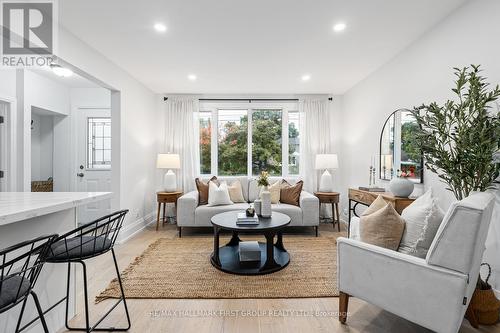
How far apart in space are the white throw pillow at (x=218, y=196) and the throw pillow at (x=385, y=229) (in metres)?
2.70

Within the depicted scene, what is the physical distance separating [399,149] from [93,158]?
16.5 feet

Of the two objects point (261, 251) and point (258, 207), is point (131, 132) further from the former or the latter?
point (261, 251)

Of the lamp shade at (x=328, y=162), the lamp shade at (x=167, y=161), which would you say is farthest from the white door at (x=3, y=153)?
the lamp shade at (x=328, y=162)

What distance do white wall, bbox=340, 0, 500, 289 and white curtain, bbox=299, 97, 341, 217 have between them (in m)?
0.51

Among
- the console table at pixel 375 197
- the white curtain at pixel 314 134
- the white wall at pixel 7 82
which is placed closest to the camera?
the console table at pixel 375 197

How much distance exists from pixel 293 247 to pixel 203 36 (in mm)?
A: 2804

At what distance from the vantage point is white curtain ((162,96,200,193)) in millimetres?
5172

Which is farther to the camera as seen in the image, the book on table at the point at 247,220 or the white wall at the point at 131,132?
the white wall at the point at 131,132

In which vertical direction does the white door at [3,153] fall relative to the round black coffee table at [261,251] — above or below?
above

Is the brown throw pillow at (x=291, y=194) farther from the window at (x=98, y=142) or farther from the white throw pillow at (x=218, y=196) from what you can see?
the window at (x=98, y=142)

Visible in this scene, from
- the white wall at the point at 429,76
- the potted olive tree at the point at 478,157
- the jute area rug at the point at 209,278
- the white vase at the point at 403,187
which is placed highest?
the white wall at the point at 429,76

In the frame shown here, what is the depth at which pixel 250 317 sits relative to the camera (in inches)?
80.8

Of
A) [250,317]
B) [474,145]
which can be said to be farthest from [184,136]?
[474,145]

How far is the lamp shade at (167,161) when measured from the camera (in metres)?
4.68
